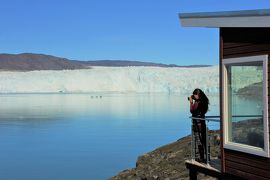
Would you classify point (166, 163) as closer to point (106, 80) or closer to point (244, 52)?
point (244, 52)

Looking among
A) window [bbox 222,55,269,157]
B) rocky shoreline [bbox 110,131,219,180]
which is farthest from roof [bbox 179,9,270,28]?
rocky shoreline [bbox 110,131,219,180]

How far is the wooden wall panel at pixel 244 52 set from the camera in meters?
7.79

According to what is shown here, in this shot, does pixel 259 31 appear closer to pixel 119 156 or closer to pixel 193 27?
pixel 193 27

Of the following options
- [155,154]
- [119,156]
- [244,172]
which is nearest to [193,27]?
[244,172]

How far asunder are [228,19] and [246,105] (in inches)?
58.1

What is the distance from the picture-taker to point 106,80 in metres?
117

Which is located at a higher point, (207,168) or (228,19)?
(228,19)

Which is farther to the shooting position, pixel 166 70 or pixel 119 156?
pixel 166 70

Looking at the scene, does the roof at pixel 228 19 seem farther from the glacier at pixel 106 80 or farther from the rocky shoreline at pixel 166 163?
the glacier at pixel 106 80

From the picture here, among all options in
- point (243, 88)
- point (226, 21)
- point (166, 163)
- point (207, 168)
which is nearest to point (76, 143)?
point (166, 163)

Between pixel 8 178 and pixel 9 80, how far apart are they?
9353 cm

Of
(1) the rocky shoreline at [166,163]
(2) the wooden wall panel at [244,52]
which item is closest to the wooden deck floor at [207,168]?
(2) the wooden wall panel at [244,52]

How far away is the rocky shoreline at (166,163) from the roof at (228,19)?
21.8 ft

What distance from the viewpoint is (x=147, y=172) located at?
1753cm
